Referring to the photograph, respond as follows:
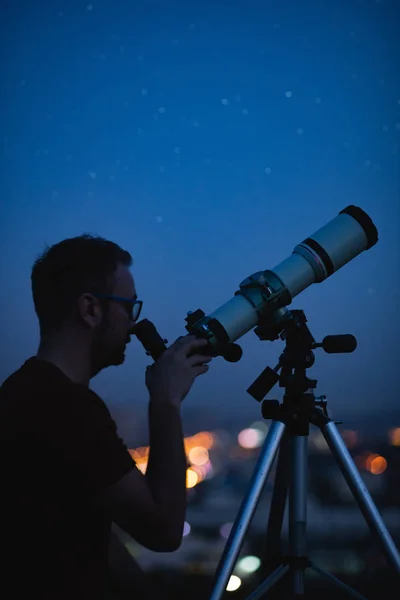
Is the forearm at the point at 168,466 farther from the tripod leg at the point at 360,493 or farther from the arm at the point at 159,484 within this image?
the tripod leg at the point at 360,493

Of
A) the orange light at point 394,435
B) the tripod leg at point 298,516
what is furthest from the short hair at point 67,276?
the orange light at point 394,435

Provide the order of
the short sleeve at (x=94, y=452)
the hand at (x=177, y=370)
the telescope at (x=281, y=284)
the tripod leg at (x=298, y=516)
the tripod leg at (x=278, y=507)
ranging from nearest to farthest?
the short sleeve at (x=94, y=452) → the hand at (x=177, y=370) → the telescope at (x=281, y=284) → the tripod leg at (x=298, y=516) → the tripod leg at (x=278, y=507)

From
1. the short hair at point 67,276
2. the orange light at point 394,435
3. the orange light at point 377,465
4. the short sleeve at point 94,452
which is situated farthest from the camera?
the orange light at point 394,435

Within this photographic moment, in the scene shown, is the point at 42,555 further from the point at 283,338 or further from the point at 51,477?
the point at 283,338

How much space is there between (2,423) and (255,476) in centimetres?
103

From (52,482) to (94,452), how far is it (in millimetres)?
96

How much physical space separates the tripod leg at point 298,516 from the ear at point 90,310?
101cm

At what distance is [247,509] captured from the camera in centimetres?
172

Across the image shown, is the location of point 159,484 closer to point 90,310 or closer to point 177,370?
point 177,370

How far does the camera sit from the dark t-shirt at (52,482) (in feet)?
2.99

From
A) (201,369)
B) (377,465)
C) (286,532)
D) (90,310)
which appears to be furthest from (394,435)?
(90,310)

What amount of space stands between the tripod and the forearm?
2.69 feet

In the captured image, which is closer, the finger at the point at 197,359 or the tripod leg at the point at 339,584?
the finger at the point at 197,359

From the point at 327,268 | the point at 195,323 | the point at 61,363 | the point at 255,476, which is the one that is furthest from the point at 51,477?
the point at 327,268
